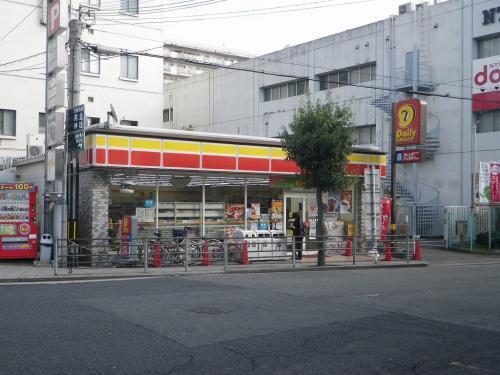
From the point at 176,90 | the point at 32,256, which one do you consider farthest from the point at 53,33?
the point at 176,90

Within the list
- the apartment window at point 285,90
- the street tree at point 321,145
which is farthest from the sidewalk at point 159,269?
the apartment window at point 285,90

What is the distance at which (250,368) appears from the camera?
6.67 meters

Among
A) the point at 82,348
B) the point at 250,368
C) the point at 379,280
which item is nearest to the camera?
the point at 250,368

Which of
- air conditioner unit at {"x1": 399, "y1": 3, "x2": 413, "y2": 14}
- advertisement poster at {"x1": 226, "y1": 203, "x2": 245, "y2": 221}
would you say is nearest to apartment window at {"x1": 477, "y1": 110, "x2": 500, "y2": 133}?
air conditioner unit at {"x1": 399, "y1": 3, "x2": 413, "y2": 14}

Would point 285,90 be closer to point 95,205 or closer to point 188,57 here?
point 95,205

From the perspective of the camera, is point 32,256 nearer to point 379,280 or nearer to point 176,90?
point 379,280

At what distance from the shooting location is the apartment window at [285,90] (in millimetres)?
42750

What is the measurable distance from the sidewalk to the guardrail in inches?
5.9

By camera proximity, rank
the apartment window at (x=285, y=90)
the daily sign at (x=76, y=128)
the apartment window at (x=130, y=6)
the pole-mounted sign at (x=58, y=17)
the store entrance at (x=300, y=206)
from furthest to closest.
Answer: the apartment window at (x=285, y=90), the apartment window at (x=130, y=6), the store entrance at (x=300, y=206), the pole-mounted sign at (x=58, y=17), the daily sign at (x=76, y=128)

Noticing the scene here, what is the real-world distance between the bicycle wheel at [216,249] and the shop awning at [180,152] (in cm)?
269

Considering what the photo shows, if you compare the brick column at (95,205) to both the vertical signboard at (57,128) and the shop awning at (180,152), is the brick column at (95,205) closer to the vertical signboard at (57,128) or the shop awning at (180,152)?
the shop awning at (180,152)

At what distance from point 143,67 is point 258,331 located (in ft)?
96.6

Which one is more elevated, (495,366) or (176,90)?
(176,90)

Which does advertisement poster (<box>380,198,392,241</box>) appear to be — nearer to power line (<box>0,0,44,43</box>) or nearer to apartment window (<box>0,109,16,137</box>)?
apartment window (<box>0,109,16,137</box>)
